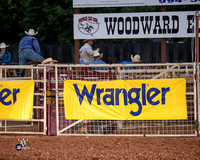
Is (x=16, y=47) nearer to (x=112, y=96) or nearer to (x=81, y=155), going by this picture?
(x=112, y=96)

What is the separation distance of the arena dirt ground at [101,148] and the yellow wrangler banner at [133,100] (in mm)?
526

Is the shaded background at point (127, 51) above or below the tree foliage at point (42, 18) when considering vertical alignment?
below

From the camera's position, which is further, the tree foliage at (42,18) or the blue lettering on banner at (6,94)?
the tree foliage at (42,18)

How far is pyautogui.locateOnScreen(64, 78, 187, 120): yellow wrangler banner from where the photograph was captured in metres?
8.34

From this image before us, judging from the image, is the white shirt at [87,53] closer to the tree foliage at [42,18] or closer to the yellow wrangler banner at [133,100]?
the yellow wrangler banner at [133,100]

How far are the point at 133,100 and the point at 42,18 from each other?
85.9ft

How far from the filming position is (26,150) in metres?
7.13

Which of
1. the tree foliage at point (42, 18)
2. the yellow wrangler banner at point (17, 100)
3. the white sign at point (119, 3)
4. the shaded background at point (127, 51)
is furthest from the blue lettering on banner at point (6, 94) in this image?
the tree foliage at point (42, 18)

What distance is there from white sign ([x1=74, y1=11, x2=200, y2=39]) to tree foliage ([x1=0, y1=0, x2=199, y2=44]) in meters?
19.9

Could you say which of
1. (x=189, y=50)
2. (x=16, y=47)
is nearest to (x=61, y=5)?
(x=16, y=47)

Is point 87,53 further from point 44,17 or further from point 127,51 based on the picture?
point 44,17

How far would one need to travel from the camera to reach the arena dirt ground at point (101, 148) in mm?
6527

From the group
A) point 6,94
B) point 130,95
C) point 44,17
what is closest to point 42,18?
point 44,17

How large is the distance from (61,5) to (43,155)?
91.7 feet
